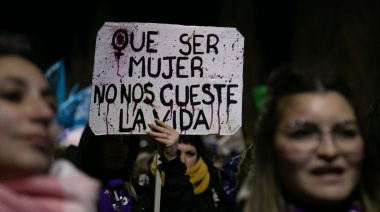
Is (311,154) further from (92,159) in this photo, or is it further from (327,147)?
(92,159)

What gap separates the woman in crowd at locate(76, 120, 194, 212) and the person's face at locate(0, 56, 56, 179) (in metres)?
1.37

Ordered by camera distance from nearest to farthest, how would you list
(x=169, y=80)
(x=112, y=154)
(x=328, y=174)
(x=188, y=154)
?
(x=328, y=174), (x=169, y=80), (x=112, y=154), (x=188, y=154)

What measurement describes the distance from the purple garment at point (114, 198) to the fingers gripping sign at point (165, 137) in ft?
1.07

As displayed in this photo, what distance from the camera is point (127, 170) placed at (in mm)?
3342

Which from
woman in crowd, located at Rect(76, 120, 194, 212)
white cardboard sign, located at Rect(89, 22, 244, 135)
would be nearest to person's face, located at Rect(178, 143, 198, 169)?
woman in crowd, located at Rect(76, 120, 194, 212)

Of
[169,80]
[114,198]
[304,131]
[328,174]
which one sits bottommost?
[114,198]

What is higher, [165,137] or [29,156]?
[165,137]

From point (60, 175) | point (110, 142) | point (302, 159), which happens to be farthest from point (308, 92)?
point (110, 142)

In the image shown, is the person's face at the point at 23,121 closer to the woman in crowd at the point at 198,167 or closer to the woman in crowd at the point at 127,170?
the woman in crowd at the point at 127,170

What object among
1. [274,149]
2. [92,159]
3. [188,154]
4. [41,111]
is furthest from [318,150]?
[188,154]

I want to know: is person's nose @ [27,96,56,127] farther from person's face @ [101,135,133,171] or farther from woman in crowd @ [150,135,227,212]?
woman in crowd @ [150,135,227,212]

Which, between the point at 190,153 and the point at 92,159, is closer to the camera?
the point at 92,159

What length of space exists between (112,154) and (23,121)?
1.70 m

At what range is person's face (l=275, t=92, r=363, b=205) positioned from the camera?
1742mm
